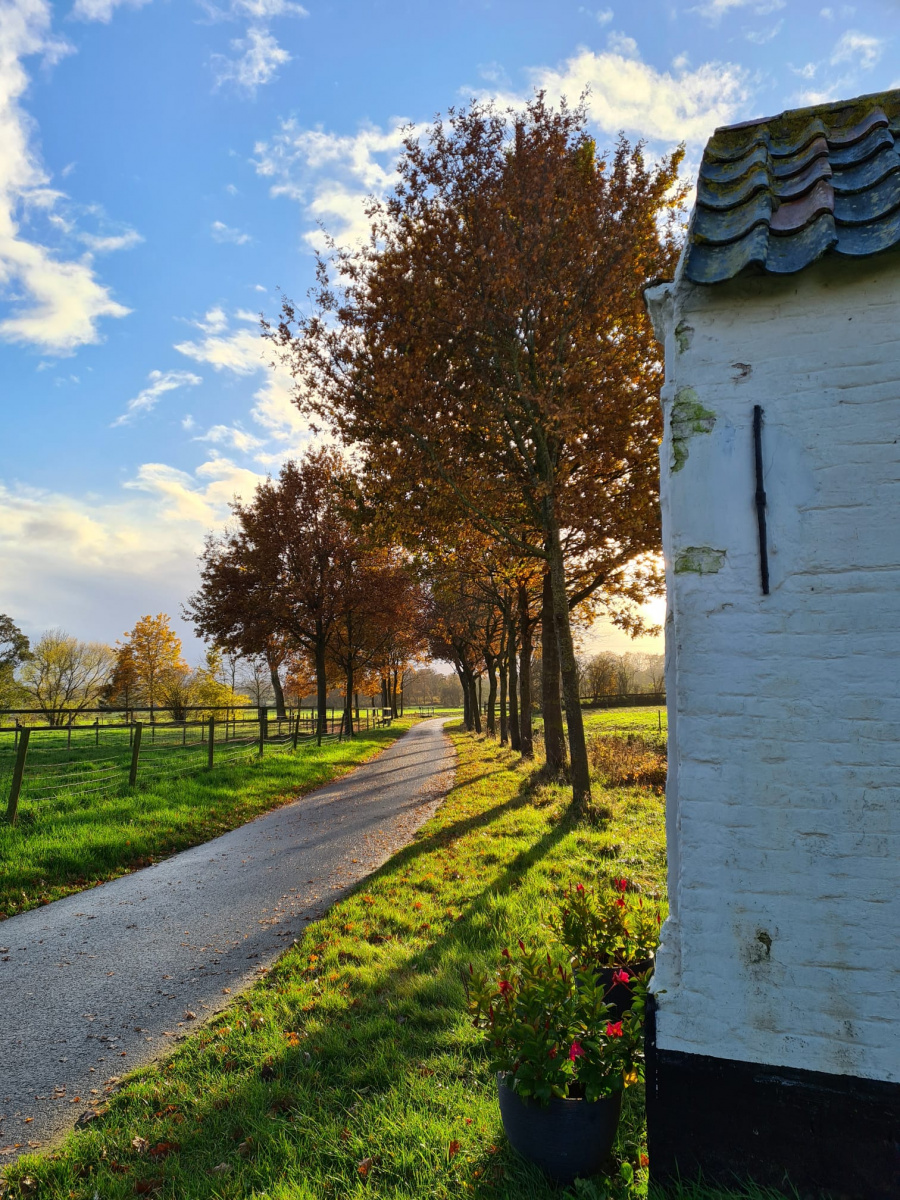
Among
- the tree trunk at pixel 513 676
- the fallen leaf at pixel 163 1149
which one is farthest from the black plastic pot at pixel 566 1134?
the tree trunk at pixel 513 676

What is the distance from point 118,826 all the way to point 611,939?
8.21 metres

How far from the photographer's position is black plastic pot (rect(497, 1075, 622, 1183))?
254 centimetres

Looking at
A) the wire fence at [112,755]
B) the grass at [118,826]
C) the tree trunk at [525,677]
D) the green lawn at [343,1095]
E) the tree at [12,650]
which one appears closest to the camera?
the green lawn at [343,1095]

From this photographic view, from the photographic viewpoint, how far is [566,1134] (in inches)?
100

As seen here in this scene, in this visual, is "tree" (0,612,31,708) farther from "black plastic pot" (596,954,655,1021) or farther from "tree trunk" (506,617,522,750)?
"black plastic pot" (596,954,655,1021)

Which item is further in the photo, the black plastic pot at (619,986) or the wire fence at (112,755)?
the wire fence at (112,755)

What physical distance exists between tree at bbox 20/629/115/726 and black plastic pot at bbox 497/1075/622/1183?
159 ft

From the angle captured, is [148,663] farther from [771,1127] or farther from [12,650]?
[771,1127]

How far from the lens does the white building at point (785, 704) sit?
7.59 ft

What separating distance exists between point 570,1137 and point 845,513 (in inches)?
107

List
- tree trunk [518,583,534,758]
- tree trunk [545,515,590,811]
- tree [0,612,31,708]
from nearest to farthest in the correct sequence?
tree trunk [545,515,590,811], tree trunk [518,583,534,758], tree [0,612,31,708]

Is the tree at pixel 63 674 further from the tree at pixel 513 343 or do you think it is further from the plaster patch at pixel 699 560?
the plaster patch at pixel 699 560

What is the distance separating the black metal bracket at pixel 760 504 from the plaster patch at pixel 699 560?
0.15 metres

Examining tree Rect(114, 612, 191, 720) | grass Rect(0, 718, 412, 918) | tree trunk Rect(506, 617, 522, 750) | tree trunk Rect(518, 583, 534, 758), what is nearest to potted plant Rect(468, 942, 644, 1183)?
grass Rect(0, 718, 412, 918)
